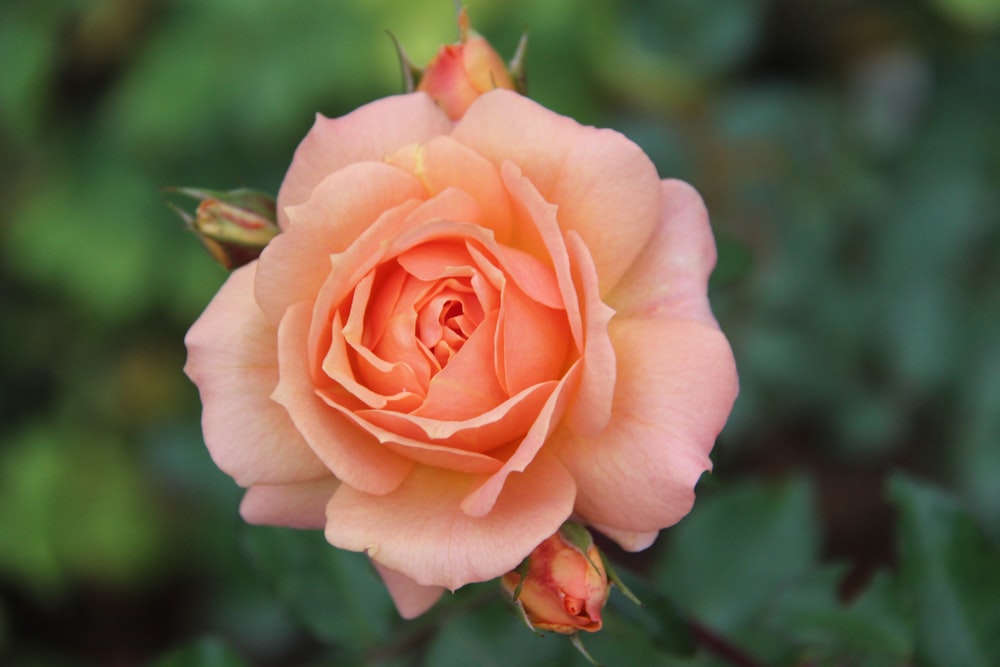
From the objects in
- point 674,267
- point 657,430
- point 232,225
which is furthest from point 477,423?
point 232,225

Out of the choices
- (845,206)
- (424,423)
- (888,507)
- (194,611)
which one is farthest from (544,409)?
(194,611)

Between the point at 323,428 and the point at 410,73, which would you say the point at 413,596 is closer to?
the point at 323,428

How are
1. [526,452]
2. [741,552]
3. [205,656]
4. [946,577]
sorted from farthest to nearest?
[741,552], [205,656], [946,577], [526,452]

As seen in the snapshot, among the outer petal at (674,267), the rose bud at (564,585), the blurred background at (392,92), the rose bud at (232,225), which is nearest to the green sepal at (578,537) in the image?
the rose bud at (564,585)

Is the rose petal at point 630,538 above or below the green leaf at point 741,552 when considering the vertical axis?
above

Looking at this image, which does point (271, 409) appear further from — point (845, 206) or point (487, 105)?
point (845, 206)

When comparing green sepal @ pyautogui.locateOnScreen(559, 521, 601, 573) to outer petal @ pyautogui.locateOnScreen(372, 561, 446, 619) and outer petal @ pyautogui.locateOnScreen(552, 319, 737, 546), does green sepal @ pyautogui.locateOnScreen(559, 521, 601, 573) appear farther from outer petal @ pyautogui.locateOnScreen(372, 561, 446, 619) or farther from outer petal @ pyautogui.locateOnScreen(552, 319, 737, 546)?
outer petal @ pyautogui.locateOnScreen(372, 561, 446, 619)

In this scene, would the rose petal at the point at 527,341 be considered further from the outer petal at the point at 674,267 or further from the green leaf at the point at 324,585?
the green leaf at the point at 324,585
